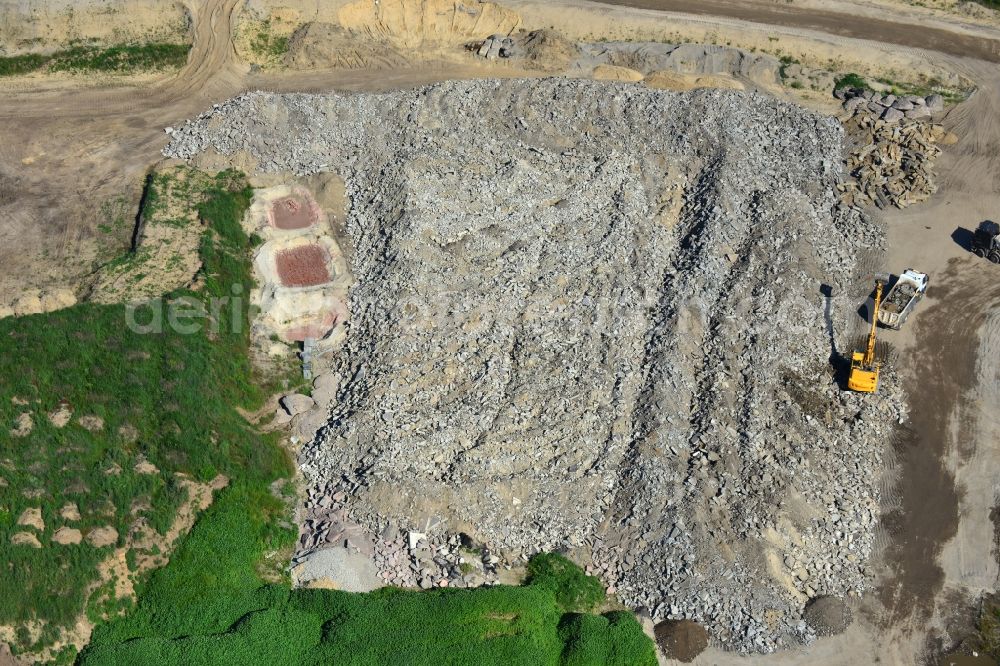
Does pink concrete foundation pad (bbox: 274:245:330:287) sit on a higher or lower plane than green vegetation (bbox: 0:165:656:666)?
higher

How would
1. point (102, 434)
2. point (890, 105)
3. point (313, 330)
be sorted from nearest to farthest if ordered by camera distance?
point (102, 434), point (313, 330), point (890, 105)

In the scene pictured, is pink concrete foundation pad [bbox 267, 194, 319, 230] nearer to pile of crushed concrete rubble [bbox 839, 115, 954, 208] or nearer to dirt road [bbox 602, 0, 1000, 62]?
dirt road [bbox 602, 0, 1000, 62]

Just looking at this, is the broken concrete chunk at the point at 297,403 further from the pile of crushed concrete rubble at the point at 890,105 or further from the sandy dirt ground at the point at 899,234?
the pile of crushed concrete rubble at the point at 890,105

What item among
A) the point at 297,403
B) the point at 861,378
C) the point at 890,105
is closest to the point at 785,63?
the point at 890,105

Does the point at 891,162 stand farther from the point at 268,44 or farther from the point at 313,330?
the point at 268,44

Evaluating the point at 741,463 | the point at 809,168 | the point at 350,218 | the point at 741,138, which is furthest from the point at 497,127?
the point at 741,463

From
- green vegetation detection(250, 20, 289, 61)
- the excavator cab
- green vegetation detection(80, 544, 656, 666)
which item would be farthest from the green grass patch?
the excavator cab

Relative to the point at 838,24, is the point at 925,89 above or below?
below

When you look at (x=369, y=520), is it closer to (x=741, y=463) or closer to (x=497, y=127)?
(x=741, y=463)
